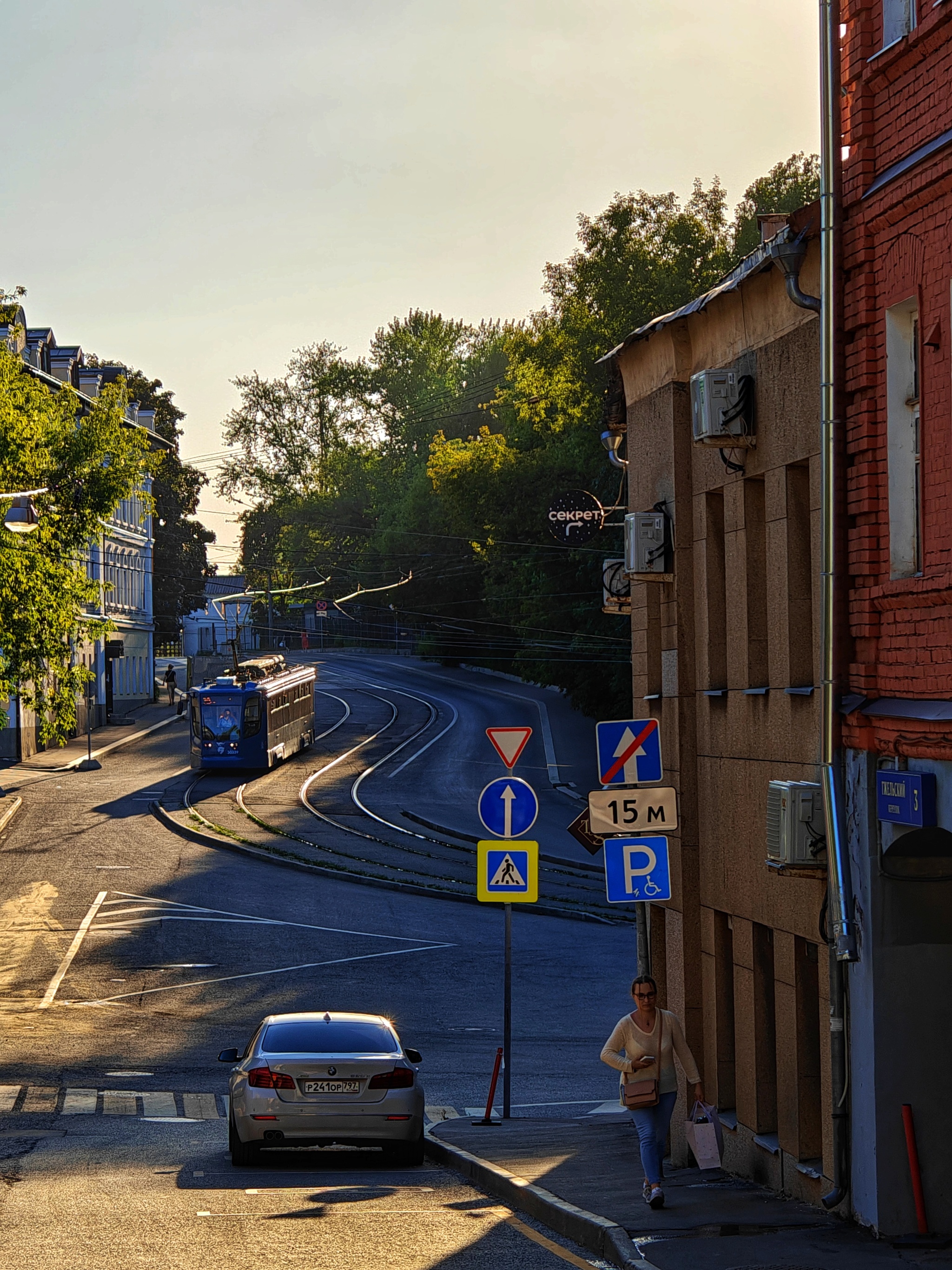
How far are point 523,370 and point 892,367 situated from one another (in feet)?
208

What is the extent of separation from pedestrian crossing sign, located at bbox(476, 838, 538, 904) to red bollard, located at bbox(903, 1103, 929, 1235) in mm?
6317

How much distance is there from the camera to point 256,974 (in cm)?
2830

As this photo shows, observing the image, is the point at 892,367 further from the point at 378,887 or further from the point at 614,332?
the point at 614,332

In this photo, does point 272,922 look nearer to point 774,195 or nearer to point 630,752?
point 630,752

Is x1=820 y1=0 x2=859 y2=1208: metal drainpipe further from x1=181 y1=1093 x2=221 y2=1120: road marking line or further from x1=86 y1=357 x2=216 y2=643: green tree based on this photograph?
x1=86 y1=357 x2=216 y2=643: green tree

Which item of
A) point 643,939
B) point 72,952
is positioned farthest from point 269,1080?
point 72,952

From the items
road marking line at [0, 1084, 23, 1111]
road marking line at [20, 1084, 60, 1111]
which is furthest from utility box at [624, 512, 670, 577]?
road marking line at [0, 1084, 23, 1111]

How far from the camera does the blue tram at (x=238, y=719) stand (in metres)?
53.8

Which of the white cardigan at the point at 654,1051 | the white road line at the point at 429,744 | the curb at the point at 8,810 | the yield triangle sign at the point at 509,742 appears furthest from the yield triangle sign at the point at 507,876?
the white road line at the point at 429,744

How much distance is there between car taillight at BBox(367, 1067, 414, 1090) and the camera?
1389 cm

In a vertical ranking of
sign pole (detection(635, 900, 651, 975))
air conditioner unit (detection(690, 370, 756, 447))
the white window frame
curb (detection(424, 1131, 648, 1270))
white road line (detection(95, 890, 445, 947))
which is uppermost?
the white window frame

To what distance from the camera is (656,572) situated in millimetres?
14672

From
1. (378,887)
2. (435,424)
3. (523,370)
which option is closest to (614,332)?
(523,370)

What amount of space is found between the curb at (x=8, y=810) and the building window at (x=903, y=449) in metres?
35.5
